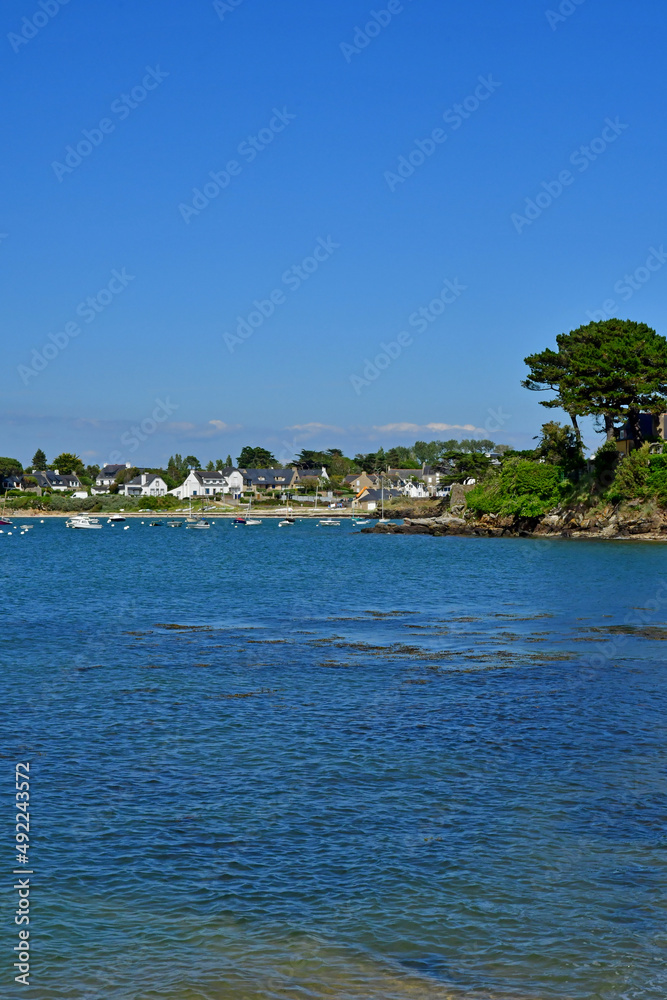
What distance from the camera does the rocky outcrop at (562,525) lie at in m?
96.3

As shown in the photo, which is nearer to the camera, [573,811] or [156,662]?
[573,811]

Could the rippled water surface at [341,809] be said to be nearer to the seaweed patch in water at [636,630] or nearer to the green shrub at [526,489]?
the seaweed patch in water at [636,630]

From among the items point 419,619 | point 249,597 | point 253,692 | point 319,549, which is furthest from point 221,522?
point 253,692

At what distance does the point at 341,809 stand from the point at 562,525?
95.7 meters

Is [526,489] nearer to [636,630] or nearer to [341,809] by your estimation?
[636,630]

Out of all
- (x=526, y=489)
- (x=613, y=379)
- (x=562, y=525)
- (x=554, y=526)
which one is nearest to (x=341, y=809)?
(x=613, y=379)

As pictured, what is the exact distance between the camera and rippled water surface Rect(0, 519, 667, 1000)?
1020 centimetres

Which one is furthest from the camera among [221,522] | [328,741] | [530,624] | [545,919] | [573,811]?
[221,522]

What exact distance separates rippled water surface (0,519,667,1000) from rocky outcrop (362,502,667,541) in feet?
208

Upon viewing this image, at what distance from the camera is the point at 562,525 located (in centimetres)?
10694

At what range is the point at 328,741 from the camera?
19.2 meters

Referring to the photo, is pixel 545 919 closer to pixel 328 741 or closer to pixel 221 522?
pixel 328 741

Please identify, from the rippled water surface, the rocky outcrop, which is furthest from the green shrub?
the rippled water surface

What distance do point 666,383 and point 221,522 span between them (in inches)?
4066
